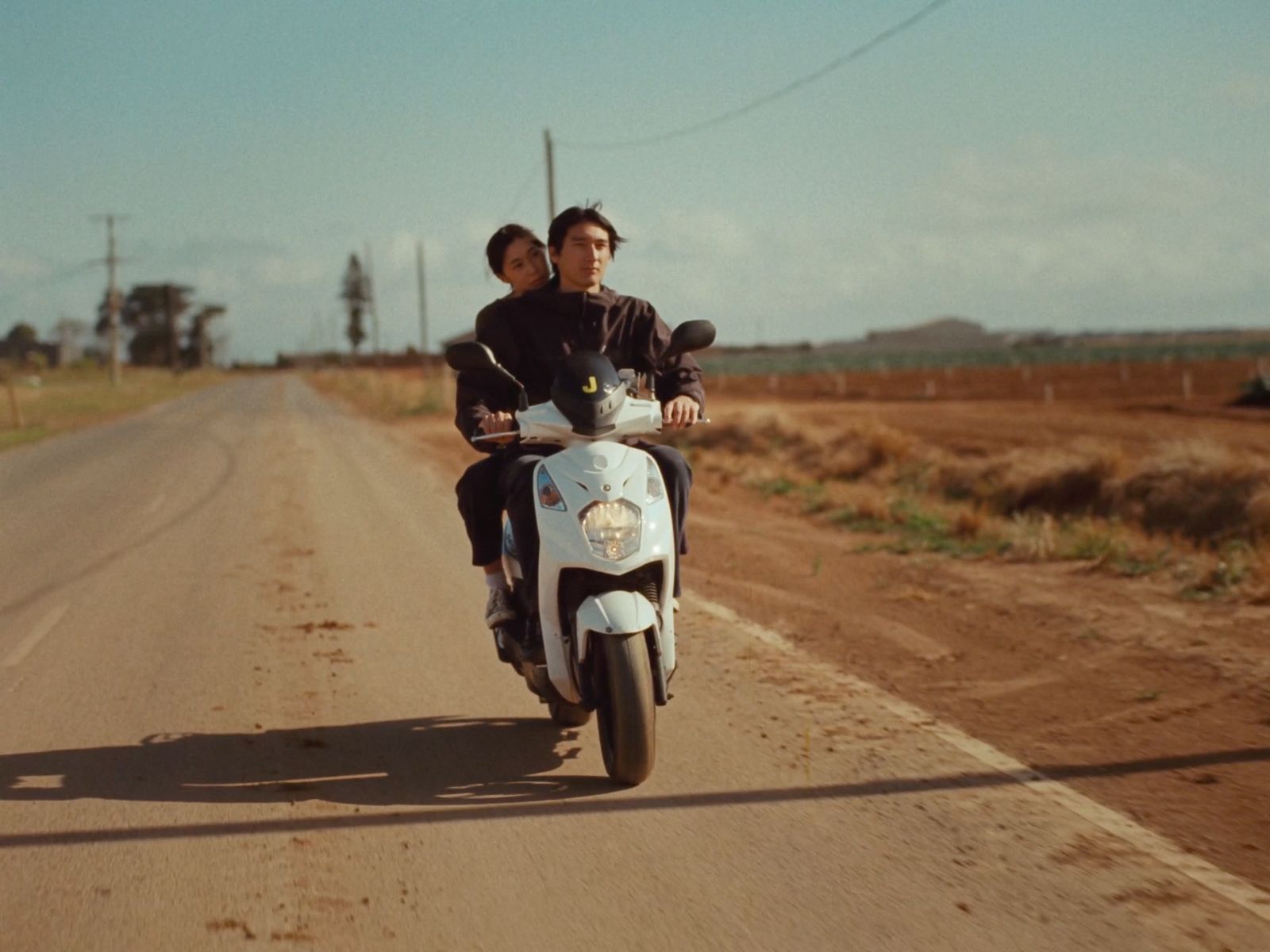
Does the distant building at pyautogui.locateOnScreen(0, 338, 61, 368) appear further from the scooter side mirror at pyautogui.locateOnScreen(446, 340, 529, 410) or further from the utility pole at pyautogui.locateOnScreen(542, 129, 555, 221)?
the scooter side mirror at pyautogui.locateOnScreen(446, 340, 529, 410)

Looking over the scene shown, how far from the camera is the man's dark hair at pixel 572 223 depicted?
17.9 feet

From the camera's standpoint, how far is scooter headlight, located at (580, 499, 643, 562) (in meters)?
4.77

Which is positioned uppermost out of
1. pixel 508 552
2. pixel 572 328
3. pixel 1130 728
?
pixel 572 328

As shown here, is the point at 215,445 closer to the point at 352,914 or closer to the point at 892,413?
the point at 892,413

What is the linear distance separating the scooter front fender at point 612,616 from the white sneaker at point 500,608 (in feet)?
2.34

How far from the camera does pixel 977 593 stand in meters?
9.04

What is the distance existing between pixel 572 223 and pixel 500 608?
1.57m

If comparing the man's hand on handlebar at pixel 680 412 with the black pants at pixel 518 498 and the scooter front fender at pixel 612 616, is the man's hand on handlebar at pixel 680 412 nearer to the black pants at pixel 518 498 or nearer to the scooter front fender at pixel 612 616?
the black pants at pixel 518 498

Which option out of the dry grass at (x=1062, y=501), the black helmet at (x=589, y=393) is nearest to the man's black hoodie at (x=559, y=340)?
the black helmet at (x=589, y=393)

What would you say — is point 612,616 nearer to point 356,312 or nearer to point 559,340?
point 559,340

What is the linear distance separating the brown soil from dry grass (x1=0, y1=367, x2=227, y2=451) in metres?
23.0

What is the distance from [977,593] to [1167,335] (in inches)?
7074

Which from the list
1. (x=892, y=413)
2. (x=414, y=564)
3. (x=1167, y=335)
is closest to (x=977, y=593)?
(x=414, y=564)

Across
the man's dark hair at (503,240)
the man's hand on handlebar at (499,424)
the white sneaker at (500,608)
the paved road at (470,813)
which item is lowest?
the paved road at (470,813)
